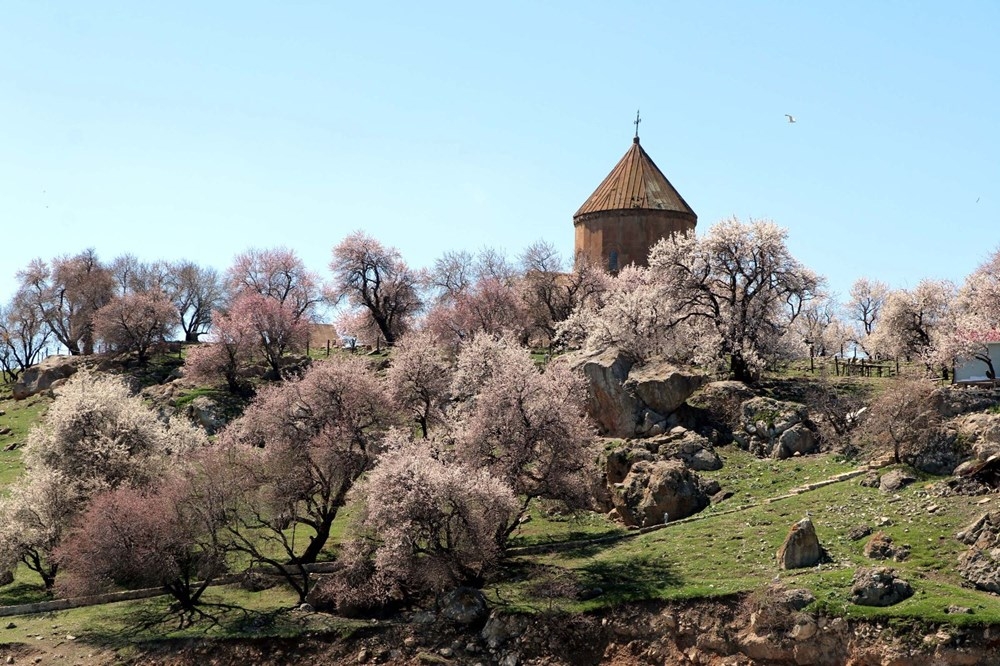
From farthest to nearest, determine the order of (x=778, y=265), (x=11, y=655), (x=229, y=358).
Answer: (x=229, y=358) → (x=778, y=265) → (x=11, y=655)

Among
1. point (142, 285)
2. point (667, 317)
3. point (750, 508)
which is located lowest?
point (750, 508)

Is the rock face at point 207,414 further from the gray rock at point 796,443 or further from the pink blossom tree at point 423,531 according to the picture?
the gray rock at point 796,443

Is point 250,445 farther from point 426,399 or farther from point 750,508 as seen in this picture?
point 750,508

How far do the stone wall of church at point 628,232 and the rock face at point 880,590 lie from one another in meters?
50.2

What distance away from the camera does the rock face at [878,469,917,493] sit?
42.8 meters

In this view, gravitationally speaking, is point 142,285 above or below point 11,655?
above

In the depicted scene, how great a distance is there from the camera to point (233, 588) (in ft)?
148

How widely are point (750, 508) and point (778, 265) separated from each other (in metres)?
19.2

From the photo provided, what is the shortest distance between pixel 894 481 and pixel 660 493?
8.91 metres

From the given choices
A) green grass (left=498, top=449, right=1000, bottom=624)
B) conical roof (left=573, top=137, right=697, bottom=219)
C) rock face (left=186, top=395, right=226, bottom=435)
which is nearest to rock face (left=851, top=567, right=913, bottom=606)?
green grass (left=498, top=449, right=1000, bottom=624)

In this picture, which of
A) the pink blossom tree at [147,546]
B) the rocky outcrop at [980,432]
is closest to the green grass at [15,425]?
the pink blossom tree at [147,546]

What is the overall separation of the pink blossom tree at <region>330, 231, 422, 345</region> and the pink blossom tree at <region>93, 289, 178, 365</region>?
46.0ft

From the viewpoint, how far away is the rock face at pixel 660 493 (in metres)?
46.5

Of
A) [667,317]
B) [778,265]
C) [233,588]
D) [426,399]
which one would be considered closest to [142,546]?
[233,588]
